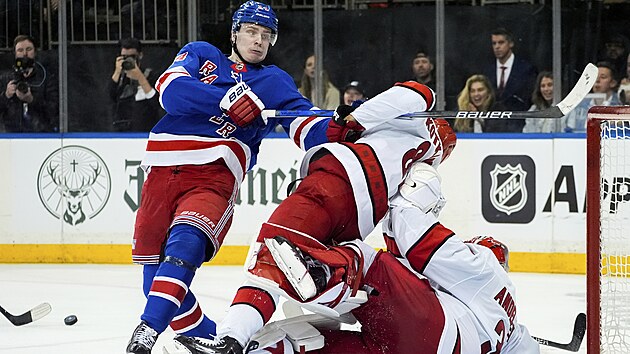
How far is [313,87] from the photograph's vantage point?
6.12 meters

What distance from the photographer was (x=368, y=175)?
9.67 ft

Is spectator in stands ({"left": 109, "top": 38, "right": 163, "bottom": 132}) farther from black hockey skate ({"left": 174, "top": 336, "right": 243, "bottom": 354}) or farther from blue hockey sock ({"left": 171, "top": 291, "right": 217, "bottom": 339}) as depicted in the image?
black hockey skate ({"left": 174, "top": 336, "right": 243, "bottom": 354})

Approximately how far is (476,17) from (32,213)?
8.05ft

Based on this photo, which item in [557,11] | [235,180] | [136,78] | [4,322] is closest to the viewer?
[235,180]

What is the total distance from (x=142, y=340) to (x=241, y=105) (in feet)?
2.28

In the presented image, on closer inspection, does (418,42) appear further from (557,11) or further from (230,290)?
(230,290)

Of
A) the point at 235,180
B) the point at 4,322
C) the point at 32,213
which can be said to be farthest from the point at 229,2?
the point at 235,180

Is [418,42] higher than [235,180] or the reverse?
higher

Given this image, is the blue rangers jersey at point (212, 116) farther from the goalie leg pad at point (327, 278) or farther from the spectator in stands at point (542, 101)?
the spectator in stands at point (542, 101)

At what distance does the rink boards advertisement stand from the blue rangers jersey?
7.79ft

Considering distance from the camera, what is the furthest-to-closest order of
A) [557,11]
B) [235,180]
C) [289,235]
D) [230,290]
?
[557,11], [230,290], [235,180], [289,235]

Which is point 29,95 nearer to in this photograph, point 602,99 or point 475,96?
point 475,96

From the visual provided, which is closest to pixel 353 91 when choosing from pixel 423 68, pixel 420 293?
pixel 423 68

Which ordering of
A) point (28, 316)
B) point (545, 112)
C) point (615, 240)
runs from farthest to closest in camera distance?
point (615, 240), point (28, 316), point (545, 112)
